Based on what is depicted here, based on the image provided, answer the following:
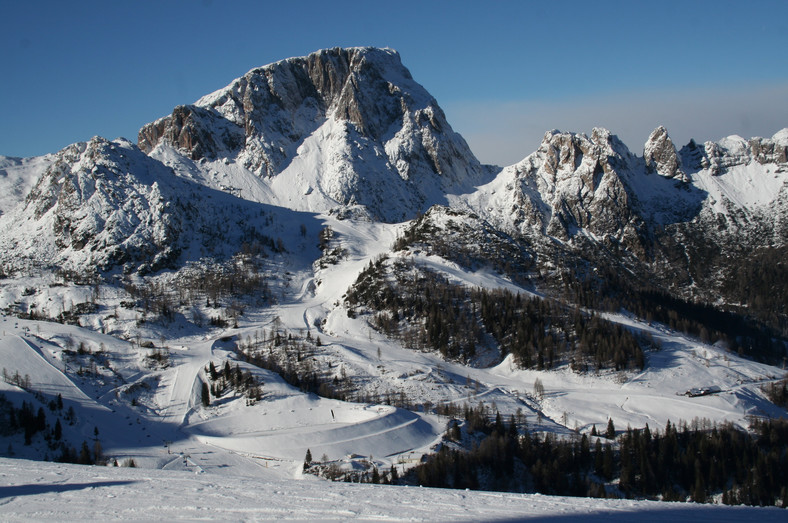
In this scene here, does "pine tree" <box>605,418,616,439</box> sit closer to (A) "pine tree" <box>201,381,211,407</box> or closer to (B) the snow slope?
(A) "pine tree" <box>201,381,211,407</box>

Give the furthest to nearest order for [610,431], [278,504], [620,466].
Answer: [610,431] → [620,466] → [278,504]

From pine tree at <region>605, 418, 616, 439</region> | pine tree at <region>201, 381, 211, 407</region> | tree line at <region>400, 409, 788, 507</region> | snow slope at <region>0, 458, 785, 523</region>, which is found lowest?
tree line at <region>400, 409, 788, 507</region>

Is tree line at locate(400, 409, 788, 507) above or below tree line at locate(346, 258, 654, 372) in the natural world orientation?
below

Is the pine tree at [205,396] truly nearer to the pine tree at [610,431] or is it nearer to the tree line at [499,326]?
the tree line at [499,326]

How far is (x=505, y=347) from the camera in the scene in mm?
172500

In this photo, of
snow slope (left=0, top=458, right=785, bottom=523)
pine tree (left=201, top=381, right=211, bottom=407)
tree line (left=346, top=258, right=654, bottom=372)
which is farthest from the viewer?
tree line (left=346, top=258, right=654, bottom=372)

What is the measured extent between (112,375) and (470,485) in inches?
3683

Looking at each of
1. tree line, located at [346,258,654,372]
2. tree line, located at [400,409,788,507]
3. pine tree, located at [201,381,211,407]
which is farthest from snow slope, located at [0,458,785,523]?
tree line, located at [346,258,654,372]

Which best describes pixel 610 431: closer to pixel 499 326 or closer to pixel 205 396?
pixel 499 326

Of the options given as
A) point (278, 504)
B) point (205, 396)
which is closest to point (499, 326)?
point (205, 396)

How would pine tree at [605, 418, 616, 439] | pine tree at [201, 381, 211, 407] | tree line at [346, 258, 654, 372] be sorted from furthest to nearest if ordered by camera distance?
1. tree line at [346, 258, 654, 372]
2. pine tree at [201, 381, 211, 407]
3. pine tree at [605, 418, 616, 439]

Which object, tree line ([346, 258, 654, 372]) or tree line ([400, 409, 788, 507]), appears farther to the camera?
tree line ([346, 258, 654, 372])

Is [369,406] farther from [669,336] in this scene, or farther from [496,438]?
[669,336]

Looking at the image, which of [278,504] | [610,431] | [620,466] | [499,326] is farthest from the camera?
[499,326]
